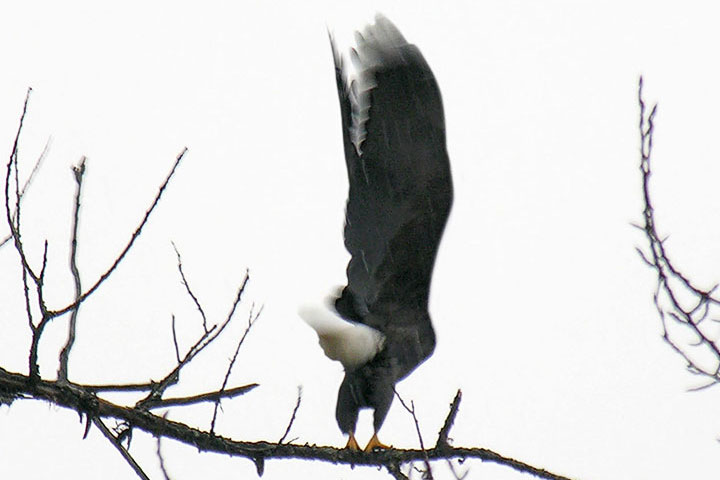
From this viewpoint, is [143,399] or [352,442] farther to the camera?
[352,442]

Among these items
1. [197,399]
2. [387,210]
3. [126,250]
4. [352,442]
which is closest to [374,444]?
[352,442]

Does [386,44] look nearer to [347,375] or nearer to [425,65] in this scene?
[425,65]

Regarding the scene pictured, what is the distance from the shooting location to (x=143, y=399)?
226cm

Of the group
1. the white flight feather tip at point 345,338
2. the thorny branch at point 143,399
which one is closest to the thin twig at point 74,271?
the thorny branch at point 143,399

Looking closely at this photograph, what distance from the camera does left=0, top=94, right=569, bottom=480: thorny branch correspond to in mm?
1878

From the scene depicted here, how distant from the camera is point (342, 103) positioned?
2.96m

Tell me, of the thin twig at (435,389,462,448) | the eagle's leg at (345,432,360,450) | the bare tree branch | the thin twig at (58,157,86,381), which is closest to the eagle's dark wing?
the eagle's leg at (345,432,360,450)

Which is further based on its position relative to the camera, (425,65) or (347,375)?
(347,375)

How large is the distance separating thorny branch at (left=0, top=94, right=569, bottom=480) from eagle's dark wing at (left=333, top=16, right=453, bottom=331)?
25.6 inches

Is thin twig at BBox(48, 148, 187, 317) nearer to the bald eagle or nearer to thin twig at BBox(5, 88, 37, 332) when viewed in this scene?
thin twig at BBox(5, 88, 37, 332)

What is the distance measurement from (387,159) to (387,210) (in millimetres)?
176

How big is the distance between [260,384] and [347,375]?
3.29 feet

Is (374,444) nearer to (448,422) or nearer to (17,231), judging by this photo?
(448,422)

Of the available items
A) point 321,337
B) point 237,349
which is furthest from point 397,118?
point 237,349
